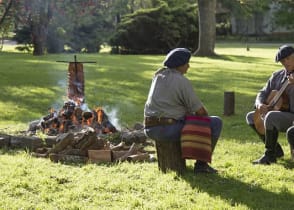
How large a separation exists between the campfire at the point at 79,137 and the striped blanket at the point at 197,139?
112 cm

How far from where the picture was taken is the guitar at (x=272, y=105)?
6.73m

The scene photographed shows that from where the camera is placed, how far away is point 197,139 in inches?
230

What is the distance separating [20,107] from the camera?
39.1 feet

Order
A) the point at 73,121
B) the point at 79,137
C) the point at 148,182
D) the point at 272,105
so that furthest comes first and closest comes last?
the point at 73,121, the point at 79,137, the point at 272,105, the point at 148,182

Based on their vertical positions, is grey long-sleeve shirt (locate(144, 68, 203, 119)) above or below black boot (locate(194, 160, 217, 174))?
above

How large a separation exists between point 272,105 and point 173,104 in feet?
4.69

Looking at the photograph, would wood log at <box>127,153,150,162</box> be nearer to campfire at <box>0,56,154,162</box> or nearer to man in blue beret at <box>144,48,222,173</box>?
campfire at <box>0,56,154,162</box>

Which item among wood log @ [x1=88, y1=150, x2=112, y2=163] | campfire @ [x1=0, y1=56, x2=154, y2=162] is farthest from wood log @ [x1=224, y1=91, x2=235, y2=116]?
wood log @ [x1=88, y1=150, x2=112, y2=163]

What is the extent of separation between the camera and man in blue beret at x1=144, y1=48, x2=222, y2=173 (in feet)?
19.4

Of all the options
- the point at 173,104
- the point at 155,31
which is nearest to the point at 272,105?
the point at 173,104

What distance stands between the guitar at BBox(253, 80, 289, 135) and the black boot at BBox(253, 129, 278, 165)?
28cm

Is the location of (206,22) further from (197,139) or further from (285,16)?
(197,139)

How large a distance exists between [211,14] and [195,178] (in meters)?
24.7

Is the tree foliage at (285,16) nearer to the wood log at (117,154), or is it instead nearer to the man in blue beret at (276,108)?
the man in blue beret at (276,108)
